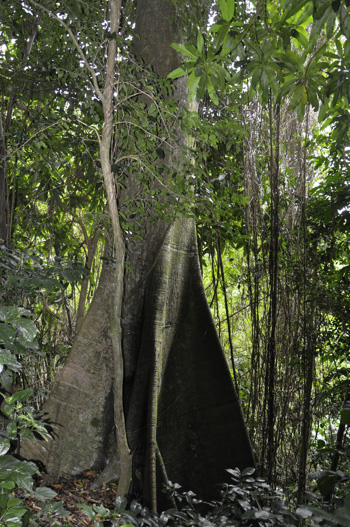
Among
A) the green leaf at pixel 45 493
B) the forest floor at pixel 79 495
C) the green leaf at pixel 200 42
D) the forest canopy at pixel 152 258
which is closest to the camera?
the green leaf at pixel 45 493

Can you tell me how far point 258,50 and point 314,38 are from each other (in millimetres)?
202

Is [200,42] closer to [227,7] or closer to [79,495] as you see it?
[227,7]

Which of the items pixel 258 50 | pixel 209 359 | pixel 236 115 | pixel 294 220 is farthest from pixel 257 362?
pixel 258 50

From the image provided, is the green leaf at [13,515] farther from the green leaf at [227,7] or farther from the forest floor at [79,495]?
the green leaf at [227,7]

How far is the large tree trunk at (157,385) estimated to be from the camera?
8.55 feet

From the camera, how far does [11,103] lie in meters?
2.80

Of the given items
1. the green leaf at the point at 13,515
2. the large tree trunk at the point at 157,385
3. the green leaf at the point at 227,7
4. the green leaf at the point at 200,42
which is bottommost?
the green leaf at the point at 13,515

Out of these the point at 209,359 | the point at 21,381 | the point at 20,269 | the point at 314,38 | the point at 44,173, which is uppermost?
the point at 44,173

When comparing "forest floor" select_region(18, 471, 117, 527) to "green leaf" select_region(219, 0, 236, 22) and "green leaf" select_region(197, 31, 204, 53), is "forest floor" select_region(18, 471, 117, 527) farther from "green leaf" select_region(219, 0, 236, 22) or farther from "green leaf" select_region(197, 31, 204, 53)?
"green leaf" select_region(219, 0, 236, 22)

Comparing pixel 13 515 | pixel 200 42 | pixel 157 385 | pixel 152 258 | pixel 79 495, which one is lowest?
pixel 79 495

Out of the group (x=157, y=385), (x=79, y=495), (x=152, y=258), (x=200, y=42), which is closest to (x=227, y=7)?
(x=200, y=42)

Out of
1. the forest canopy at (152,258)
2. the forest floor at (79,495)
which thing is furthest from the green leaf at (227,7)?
the forest floor at (79,495)

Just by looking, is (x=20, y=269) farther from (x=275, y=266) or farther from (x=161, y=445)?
(x=275, y=266)

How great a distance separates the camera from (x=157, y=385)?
8.68ft
